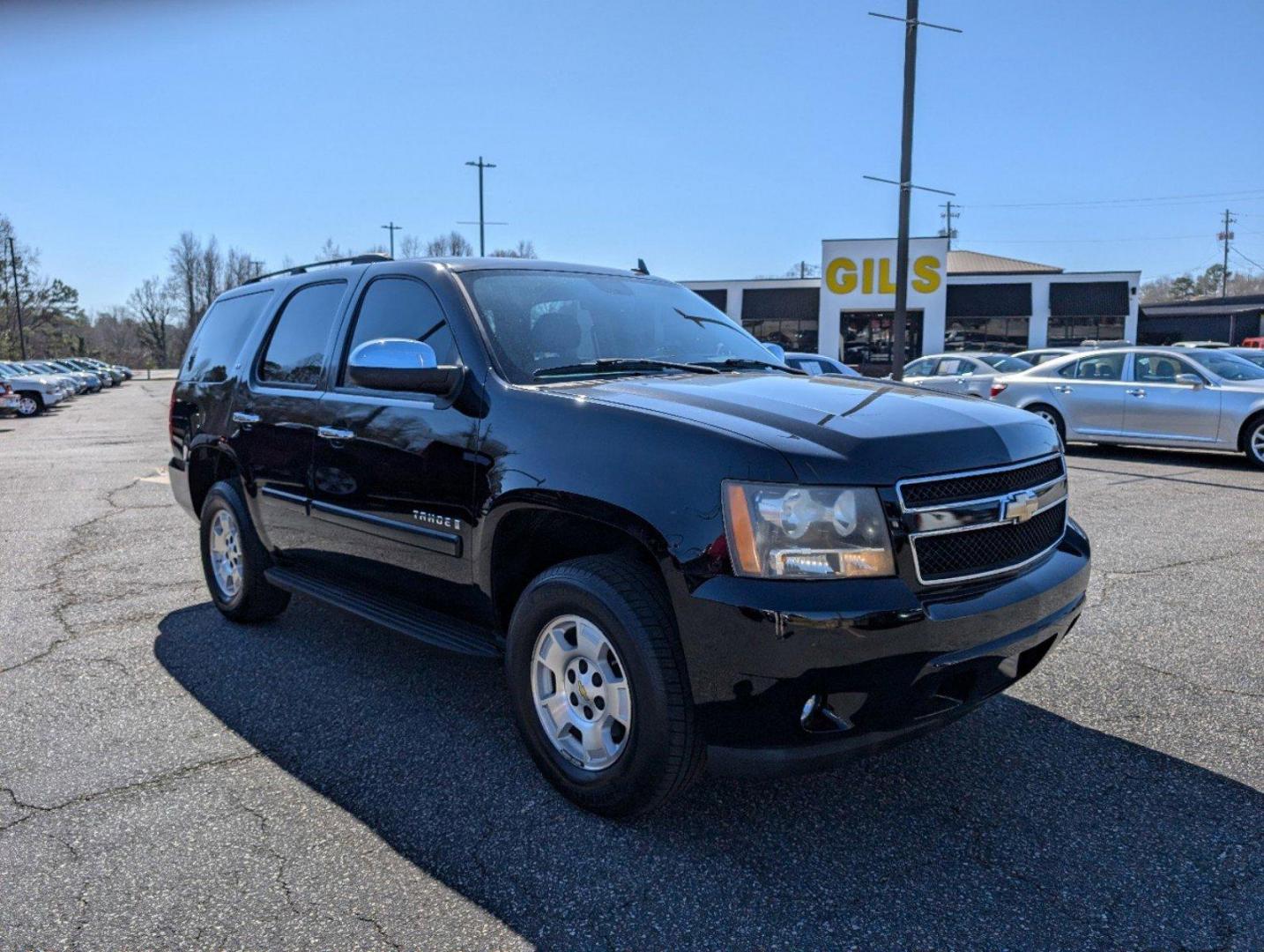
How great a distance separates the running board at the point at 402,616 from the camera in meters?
3.44

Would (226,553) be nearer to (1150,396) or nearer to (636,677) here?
(636,677)

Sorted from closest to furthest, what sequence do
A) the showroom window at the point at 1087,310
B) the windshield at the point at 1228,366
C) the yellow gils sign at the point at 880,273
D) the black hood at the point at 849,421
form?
the black hood at the point at 849,421, the windshield at the point at 1228,366, the yellow gils sign at the point at 880,273, the showroom window at the point at 1087,310

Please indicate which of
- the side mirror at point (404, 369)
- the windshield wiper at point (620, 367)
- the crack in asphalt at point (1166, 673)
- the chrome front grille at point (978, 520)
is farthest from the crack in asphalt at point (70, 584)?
the crack in asphalt at point (1166, 673)

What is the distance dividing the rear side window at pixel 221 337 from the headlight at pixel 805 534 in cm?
356

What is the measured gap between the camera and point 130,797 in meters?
3.17

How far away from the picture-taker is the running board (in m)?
3.44

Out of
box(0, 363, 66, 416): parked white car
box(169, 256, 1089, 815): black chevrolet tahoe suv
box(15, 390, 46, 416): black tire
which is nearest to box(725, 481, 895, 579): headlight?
box(169, 256, 1089, 815): black chevrolet tahoe suv

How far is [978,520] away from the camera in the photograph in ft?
9.04

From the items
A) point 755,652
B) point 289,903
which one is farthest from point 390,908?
point 755,652

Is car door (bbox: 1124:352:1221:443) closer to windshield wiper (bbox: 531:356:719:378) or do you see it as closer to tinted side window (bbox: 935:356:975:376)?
tinted side window (bbox: 935:356:975:376)

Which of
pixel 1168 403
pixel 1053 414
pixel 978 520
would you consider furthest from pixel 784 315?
pixel 978 520

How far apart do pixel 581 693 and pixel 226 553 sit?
2.99 m

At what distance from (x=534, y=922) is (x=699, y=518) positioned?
1.16 metres

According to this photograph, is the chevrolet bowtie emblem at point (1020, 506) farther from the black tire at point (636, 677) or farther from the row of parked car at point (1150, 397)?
the row of parked car at point (1150, 397)
